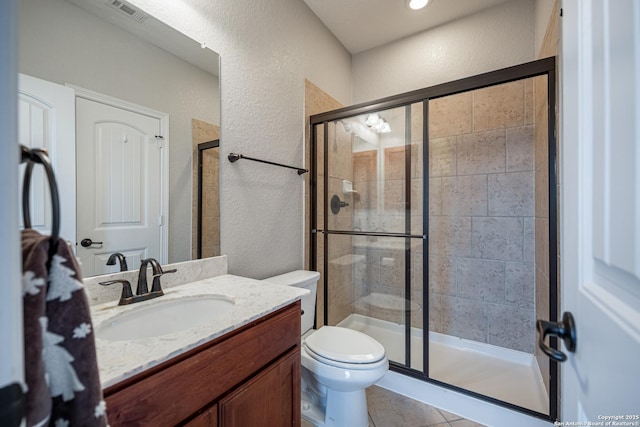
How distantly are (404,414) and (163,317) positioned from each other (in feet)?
4.82

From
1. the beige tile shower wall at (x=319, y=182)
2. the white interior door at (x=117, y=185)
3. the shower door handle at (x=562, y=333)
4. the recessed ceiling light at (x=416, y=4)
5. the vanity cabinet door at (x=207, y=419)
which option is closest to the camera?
the shower door handle at (x=562, y=333)

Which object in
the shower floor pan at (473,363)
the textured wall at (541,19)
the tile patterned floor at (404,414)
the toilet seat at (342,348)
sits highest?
the textured wall at (541,19)

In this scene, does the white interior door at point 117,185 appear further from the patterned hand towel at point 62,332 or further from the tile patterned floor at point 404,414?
the tile patterned floor at point 404,414

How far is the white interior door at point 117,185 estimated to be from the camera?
0.95 meters

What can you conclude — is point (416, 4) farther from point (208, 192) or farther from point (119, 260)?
point (119, 260)

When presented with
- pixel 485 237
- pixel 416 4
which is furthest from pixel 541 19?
pixel 485 237

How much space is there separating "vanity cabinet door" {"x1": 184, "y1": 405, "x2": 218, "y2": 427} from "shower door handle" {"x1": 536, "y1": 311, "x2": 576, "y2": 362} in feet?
2.78

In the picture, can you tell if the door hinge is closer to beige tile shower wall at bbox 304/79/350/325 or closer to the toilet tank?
the toilet tank

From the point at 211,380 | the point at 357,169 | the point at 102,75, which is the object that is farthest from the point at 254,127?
the point at 211,380

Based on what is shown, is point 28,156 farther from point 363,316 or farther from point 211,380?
point 363,316

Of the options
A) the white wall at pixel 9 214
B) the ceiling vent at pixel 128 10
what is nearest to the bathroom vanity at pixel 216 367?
the white wall at pixel 9 214

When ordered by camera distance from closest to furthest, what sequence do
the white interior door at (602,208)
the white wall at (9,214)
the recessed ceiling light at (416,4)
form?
1. the white wall at (9,214)
2. the white interior door at (602,208)
3. the recessed ceiling light at (416,4)

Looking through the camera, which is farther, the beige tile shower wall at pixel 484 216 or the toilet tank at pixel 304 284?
the beige tile shower wall at pixel 484 216

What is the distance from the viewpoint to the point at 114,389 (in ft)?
1.85
